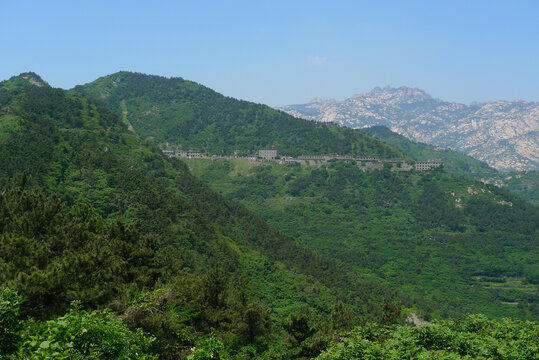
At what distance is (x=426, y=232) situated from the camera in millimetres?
165500

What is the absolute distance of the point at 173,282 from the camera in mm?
35469

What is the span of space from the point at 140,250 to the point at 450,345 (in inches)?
921

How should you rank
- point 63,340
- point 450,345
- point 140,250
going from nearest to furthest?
1. point 63,340
2. point 450,345
3. point 140,250

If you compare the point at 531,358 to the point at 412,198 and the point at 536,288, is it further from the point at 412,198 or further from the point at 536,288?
the point at 412,198

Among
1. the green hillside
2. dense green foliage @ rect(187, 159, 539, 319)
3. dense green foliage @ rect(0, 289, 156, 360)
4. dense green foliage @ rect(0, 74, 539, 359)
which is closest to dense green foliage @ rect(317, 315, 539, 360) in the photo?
dense green foliage @ rect(0, 74, 539, 359)

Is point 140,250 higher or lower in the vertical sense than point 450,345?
higher

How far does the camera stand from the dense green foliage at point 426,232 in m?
123

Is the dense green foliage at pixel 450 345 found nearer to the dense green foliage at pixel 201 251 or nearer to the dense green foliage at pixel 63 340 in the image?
the dense green foliage at pixel 201 251

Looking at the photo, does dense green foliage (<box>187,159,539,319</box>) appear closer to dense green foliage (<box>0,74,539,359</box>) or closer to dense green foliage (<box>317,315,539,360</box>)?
dense green foliage (<box>0,74,539,359</box>)

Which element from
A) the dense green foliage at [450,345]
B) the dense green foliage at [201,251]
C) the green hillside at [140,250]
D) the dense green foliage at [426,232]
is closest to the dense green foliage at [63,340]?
the dense green foliage at [201,251]

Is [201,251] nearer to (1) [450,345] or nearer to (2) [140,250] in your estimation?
(2) [140,250]

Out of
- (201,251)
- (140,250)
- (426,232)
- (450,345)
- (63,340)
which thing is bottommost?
(426,232)

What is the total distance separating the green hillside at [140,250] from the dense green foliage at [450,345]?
10.9 m

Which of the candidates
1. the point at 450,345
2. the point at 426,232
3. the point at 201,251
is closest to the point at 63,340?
the point at 450,345
